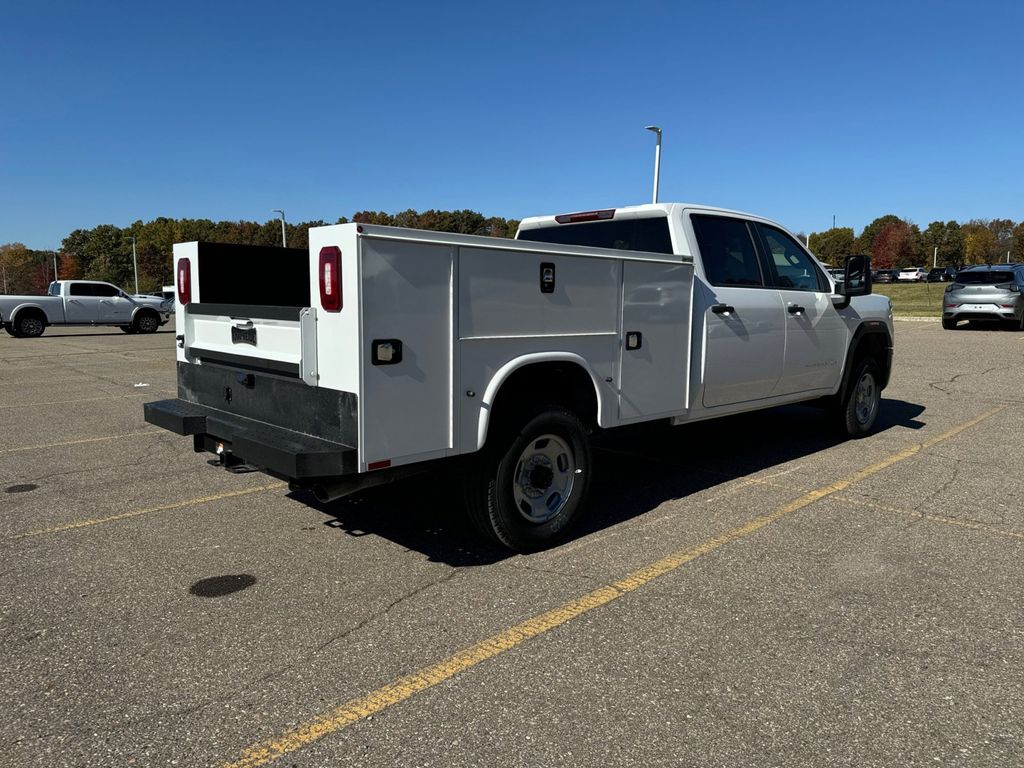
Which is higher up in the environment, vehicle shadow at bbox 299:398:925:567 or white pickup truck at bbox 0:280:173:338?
white pickup truck at bbox 0:280:173:338

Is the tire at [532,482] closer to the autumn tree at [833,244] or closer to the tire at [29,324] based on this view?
the tire at [29,324]

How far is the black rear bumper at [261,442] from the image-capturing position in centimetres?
360

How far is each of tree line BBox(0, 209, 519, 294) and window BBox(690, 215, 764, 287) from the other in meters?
71.3

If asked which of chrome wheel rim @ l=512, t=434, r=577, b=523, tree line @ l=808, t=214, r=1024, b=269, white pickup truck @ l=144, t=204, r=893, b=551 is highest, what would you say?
tree line @ l=808, t=214, r=1024, b=269

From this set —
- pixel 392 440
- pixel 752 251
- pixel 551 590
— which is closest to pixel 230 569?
pixel 392 440

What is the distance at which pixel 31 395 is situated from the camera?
35.4ft

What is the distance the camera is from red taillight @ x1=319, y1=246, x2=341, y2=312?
138 inches

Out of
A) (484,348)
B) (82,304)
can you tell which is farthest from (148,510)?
(82,304)

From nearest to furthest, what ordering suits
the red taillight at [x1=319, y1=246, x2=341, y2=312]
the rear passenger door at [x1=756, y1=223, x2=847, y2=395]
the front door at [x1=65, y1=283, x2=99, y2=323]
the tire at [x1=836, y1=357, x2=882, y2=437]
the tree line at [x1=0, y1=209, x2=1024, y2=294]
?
the red taillight at [x1=319, y1=246, x2=341, y2=312]
the rear passenger door at [x1=756, y1=223, x2=847, y2=395]
the tire at [x1=836, y1=357, x2=882, y2=437]
the front door at [x1=65, y1=283, x2=99, y2=323]
the tree line at [x1=0, y1=209, x2=1024, y2=294]

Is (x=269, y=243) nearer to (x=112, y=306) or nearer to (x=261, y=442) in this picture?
(x=112, y=306)

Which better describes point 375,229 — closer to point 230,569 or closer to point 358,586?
point 358,586

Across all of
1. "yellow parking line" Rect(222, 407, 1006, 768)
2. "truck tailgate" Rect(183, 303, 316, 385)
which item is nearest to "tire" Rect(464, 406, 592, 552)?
"yellow parking line" Rect(222, 407, 1006, 768)

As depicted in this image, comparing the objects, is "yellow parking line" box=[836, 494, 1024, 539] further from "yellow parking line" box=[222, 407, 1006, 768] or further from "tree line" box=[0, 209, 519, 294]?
"tree line" box=[0, 209, 519, 294]

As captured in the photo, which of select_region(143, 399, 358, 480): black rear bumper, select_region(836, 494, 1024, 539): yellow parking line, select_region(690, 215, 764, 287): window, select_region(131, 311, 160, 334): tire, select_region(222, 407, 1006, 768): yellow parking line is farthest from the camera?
select_region(131, 311, 160, 334): tire
